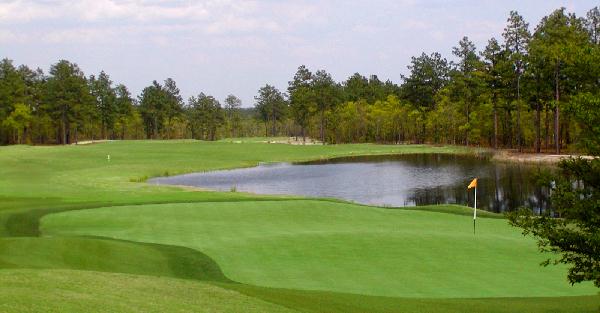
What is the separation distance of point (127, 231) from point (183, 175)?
132 feet

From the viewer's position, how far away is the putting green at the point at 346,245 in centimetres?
1543

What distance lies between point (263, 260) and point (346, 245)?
10.7ft

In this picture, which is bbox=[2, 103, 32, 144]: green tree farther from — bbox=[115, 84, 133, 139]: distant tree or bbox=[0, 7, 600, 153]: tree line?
bbox=[115, 84, 133, 139]: distant tree

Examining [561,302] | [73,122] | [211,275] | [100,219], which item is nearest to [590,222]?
[561,302]

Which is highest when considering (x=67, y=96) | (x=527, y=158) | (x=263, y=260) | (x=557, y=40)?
(x=557, y=40)

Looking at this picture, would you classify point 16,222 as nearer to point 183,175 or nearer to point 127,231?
point 127,231

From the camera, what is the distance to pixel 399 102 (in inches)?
5113

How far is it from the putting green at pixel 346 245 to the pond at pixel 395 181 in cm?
1487

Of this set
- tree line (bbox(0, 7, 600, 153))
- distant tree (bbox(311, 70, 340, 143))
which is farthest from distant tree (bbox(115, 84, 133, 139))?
distant tree (bbox(311, 70, 340, 143))

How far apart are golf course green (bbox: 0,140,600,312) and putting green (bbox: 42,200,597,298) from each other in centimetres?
6

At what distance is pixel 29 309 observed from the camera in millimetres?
8633

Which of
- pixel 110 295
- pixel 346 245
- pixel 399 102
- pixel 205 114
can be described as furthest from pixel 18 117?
pixel 110 295

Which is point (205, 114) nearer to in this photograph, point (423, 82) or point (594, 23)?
point (423, 82)

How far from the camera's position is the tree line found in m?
77.6
